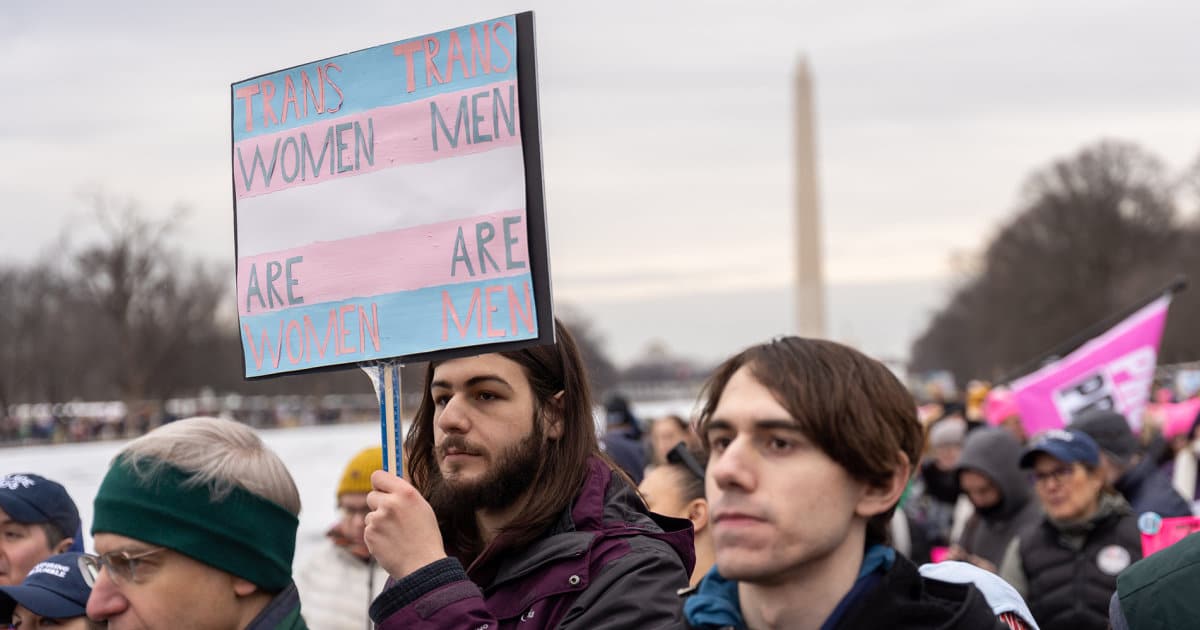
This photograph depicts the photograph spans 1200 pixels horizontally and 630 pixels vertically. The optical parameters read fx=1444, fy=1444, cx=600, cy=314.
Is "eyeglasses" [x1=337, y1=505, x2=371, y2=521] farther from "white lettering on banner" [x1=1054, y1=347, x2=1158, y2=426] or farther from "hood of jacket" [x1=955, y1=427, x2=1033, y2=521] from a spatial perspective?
"white lettering on banner" [x1=1054, y1=347, x2=1158, y2=426]

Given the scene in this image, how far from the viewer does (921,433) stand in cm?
234

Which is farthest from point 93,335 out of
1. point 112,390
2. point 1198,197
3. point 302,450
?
point 302,450

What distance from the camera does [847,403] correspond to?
223 centimetres

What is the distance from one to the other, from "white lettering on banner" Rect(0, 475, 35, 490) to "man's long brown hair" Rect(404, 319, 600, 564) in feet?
4.36

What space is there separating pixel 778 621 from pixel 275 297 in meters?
1.68

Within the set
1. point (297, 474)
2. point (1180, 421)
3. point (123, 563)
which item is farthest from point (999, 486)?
point (297, 474)

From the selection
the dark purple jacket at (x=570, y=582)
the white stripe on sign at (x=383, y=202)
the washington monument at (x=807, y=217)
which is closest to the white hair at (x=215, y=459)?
the dark purple jacket at (x=570, y=582)

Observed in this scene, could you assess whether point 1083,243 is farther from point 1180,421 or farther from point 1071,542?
point 1071,542

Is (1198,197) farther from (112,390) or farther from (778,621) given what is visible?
(778,621)

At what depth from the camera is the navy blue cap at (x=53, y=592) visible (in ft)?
11.6

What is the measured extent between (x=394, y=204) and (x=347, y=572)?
7.74 ft

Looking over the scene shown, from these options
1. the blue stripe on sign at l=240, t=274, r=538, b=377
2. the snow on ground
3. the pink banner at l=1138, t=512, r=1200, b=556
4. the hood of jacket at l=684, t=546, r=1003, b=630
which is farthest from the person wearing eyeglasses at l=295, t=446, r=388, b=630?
the hood of jacket at l=684, t=546, r=1003, b=630

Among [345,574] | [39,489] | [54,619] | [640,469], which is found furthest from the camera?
[640,469]

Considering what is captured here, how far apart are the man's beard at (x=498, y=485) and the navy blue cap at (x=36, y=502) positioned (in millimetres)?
1545
